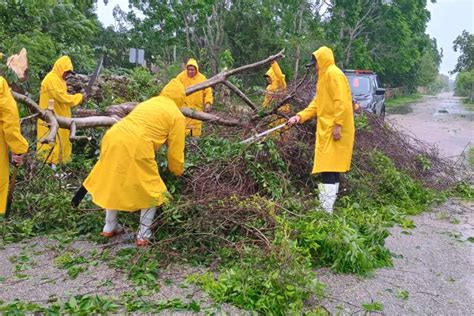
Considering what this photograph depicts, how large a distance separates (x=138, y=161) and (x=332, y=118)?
2242 mm

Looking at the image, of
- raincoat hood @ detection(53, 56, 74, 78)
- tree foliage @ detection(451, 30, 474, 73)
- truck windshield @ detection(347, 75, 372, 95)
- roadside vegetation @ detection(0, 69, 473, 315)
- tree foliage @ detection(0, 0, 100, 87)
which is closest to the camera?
roadside vegetation @ detection(0, 69, 473, 315)

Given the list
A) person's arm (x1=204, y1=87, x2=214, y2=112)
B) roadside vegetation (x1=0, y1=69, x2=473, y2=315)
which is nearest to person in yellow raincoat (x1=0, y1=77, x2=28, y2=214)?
roadside vegetation (x1=0, y1=69, x2=473, y2=315)

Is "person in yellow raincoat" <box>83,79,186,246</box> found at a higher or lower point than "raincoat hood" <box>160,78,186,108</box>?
lower

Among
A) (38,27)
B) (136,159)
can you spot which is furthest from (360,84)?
(136,159)

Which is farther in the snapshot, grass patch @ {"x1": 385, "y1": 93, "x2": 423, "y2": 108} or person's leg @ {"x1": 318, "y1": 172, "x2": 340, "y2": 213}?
grass patch @ {"x1": 385, "y1": 93, "x2": 423, "y2": 108}

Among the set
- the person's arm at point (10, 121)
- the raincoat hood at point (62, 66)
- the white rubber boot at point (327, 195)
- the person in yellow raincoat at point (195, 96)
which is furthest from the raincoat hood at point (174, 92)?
the raincoat hood at point (62, 66)

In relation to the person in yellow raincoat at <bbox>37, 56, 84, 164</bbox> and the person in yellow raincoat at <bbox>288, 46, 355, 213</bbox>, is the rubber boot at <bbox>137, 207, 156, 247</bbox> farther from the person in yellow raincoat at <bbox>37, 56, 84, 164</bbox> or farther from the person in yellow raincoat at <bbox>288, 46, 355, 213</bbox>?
the person in yellow raincoat at <bbox>37, 56, 84, 164</bbox>

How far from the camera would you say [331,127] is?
5.22 m

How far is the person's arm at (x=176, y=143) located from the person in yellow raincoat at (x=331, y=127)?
1626 mm

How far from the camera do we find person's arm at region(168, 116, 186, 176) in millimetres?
4359

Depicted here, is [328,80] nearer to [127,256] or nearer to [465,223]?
[465,223]

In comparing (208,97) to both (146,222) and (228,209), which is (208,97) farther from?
(228,209)

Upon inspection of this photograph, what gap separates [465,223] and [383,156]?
4.52ft

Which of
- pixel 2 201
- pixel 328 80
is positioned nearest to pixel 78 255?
pixel 2 201
